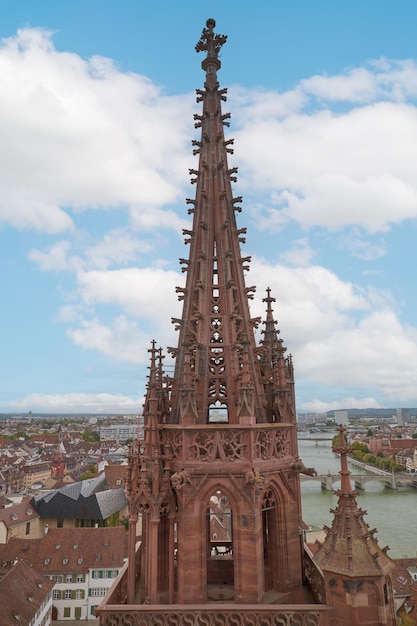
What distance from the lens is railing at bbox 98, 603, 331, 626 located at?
9.67 m

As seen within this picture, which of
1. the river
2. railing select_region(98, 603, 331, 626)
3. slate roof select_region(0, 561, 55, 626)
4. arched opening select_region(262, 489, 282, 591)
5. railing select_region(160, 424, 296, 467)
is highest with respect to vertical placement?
railing select_region(160, 424, 296, 467)

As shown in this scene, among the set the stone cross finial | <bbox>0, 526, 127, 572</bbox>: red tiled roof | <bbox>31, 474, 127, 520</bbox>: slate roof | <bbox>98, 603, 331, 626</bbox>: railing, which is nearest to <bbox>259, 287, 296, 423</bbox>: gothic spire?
<bbox>98, 603, 331, 626</bbox>: railing

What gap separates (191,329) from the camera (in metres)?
12.5

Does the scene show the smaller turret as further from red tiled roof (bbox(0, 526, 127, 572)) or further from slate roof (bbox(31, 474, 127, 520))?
slate roof (bbox(31, 474, 127, 520))

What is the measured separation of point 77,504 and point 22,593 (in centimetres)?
2832

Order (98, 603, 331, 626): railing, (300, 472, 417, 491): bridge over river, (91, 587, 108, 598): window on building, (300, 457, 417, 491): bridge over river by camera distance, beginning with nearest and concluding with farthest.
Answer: (98, 603, 331, 626): railing → (91, 587, 108, 598): window on building → (300, 457, 417, 491): bridge over river → (300, 472, 417, 491): bridge over river

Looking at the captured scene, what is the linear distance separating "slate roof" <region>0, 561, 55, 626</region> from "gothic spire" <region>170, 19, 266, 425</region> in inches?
1349

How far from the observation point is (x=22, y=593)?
4044 centimetres

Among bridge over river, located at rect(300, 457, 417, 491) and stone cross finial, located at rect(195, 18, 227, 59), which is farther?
bridge over river, located at rect(300, 457, 417, 491)

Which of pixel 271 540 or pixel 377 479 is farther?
pixel 377 479

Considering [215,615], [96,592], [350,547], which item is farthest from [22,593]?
[350,547]

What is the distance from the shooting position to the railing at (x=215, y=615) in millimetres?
9672

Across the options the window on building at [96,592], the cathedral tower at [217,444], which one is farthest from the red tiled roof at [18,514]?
the cathedral tower at [217,444]

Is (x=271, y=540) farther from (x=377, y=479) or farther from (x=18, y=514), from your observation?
(x=377, y=479)
